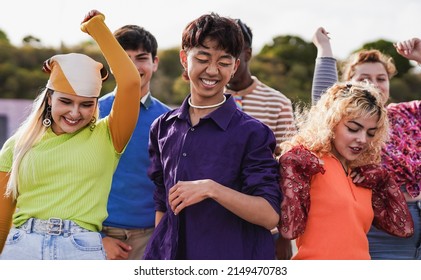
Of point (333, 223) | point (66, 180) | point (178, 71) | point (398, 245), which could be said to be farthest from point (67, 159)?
point (178, 71)

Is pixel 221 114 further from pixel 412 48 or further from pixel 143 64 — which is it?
pixel 412 48

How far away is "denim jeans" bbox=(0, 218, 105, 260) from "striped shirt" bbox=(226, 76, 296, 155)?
1582mm

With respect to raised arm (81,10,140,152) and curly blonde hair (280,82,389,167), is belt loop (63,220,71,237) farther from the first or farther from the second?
curly blonde hair (280,82,389,167)

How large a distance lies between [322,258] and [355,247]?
0.17 metres

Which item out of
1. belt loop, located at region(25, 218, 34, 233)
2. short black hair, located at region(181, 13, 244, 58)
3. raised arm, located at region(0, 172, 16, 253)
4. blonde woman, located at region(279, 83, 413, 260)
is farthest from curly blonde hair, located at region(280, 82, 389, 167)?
raised arm, located at region(0, 172, 16, 253)

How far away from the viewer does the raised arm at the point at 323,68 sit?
13.1 feet

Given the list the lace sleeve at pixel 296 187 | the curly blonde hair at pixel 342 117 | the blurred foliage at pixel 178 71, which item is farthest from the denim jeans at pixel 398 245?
the blurred foliage at pixel 178 71

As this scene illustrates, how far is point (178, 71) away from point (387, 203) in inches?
782

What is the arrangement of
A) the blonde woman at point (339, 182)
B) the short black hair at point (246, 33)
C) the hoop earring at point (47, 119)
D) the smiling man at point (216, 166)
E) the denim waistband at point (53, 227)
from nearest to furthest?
1. the smiling man at point (216, 166)
2. the denim waistband at point (53, 227)
3. the blonde woman at point (339, 182)
4. the hoop earring at point (47, 119)
5. the short black hair at point (246, 33)

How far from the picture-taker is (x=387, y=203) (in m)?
3.49

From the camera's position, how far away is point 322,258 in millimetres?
3273

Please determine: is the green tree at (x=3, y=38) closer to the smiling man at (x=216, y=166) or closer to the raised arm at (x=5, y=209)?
the raised arm at (x=5, y=209)

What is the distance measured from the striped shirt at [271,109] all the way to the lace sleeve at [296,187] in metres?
0.96
